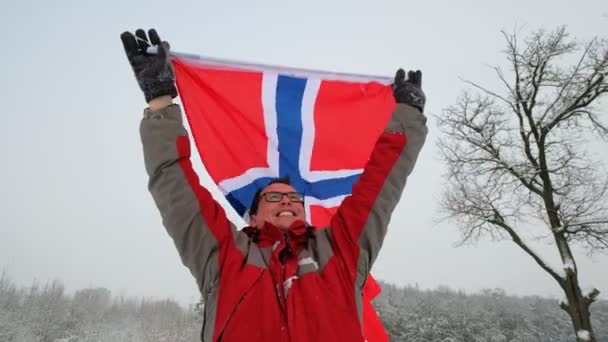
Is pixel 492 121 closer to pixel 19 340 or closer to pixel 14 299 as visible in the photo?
pixel 19 340

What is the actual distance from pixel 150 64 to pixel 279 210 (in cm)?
135

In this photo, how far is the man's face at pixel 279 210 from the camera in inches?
113

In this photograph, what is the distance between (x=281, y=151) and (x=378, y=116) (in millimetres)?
979

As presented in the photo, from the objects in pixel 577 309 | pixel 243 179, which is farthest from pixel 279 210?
pixel 577 309

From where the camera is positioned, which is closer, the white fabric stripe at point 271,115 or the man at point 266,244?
the man at point 266,244

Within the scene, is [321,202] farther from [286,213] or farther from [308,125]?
[286,213]

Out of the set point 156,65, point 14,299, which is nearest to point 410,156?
point 156,65

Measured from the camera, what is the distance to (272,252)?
7.73 feet

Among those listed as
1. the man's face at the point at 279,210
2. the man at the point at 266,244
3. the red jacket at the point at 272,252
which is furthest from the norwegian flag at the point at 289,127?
the red jacket at the point at 272,252

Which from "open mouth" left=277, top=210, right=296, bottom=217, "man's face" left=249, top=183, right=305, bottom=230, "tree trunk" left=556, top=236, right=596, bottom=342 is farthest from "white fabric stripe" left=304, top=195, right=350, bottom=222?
"tree trunk" left=556, top=236, right=596, bottom=342

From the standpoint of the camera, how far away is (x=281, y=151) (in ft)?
12.6

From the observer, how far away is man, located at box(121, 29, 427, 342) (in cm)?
203

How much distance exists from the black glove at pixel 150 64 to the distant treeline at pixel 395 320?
1163 inches

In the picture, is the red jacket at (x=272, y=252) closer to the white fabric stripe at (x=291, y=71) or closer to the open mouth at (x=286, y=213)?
the open mouth at (x=286, y=213)
